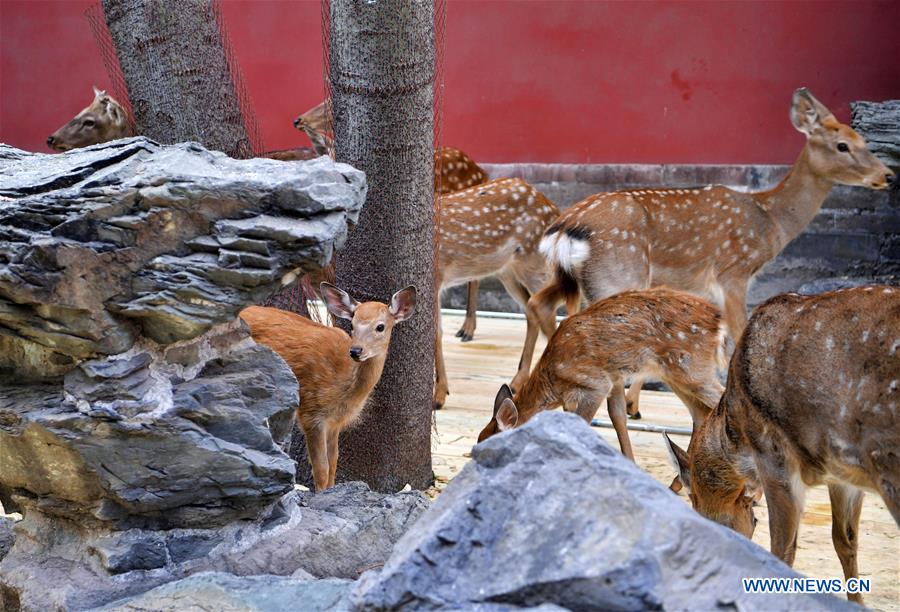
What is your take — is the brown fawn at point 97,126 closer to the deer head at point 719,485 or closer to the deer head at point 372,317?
the deer head at point 372,317

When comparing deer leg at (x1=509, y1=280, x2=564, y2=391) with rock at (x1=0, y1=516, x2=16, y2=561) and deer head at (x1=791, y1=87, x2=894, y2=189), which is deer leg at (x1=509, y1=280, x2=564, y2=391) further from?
rock at (x1=0, y1=516, x2=16, y2=561)

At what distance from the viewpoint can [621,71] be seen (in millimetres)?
8352

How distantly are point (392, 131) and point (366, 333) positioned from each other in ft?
2.61

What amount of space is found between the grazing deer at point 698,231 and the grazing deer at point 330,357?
2104mm

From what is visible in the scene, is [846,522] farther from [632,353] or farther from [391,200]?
[391,200]

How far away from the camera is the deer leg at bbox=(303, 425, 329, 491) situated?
4227 millimetres

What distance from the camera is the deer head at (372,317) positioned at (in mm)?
4098

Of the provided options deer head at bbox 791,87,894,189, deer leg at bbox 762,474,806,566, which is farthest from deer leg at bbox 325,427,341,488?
deer head at bbox 791,87,894,189

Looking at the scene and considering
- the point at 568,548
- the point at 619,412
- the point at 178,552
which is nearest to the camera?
the point at 568,548

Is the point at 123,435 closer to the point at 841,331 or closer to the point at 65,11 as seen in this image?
the point at 841,331

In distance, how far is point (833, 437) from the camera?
9.96 feet

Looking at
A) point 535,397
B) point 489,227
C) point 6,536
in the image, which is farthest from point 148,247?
point 489,227

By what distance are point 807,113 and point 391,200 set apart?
360 centimetres

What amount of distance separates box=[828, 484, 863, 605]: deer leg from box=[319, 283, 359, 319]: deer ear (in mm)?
1927
